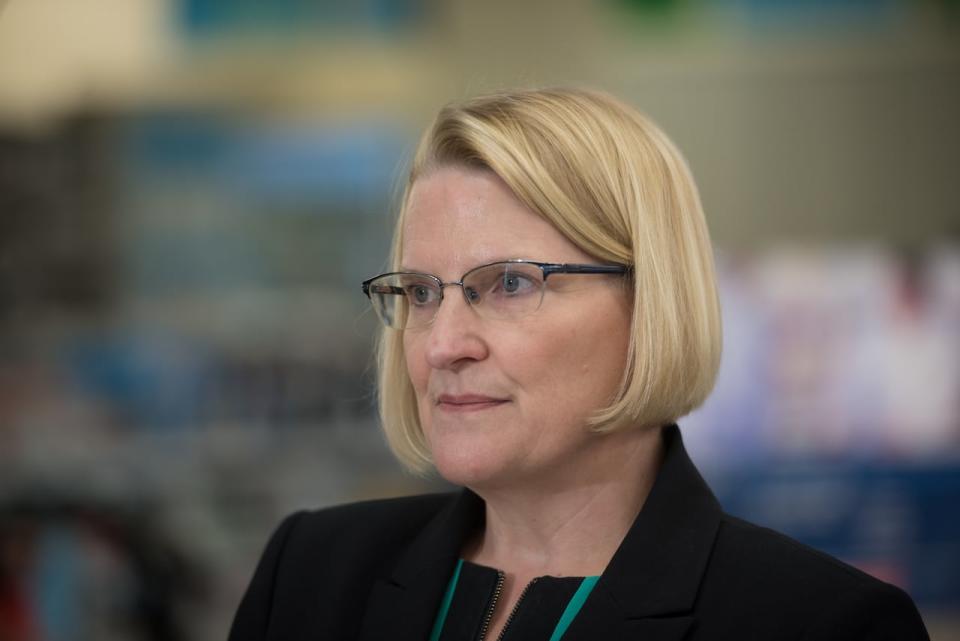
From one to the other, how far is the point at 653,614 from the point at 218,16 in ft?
11.4

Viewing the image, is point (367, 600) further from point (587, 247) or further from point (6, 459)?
point (6, 459)

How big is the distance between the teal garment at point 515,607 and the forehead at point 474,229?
1.36 feet

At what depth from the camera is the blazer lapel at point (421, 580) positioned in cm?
149

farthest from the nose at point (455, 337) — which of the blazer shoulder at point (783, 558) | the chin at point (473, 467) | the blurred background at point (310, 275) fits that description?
the blurred background at point (310, 275)

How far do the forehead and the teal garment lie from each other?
1.36ft

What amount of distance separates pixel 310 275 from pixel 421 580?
2756 millimetres

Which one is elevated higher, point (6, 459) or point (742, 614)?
point (742, 614)

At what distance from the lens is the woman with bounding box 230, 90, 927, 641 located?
136cm

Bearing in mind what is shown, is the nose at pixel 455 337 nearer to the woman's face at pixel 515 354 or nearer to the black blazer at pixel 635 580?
the woman's face at pixel 515 354

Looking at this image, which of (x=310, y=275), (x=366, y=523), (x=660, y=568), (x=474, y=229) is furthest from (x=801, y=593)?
(x=310, y=275)

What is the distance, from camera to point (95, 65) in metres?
4.14

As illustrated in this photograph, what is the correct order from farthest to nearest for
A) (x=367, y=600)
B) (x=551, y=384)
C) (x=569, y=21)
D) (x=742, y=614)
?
(x=569, y=21), (x=367, y=600), (x=551, y=384), (x=742, y=614)

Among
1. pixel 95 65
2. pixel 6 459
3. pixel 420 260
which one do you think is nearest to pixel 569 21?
pixel 95 65

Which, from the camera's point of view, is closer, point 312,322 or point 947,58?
point 312,322
